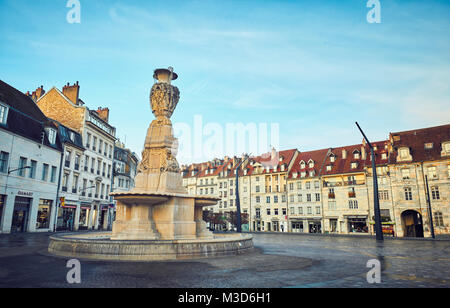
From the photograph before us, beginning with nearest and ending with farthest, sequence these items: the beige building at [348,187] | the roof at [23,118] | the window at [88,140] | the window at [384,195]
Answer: the roof at [23,118] → the window at [88,140] → the beige building at [348,187] → the window at [384,195]

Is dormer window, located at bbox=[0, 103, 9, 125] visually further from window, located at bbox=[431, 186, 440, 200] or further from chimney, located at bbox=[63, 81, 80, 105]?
window, located at bbox=[431, 186, 440, 200]

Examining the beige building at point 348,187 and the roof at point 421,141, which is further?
the roof at point 421,141

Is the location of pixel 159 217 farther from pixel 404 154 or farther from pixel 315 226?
pixel 315 226

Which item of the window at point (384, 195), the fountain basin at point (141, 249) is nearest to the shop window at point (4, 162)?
the fountain basin at point (141, 249)

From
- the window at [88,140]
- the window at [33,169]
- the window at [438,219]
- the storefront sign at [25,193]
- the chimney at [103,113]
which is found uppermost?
the chimney at [103,113]

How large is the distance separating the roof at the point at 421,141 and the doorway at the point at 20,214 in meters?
49.1

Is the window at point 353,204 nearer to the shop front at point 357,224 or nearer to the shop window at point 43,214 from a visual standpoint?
the shop front at point 357,224

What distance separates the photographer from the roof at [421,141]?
44.7 meters

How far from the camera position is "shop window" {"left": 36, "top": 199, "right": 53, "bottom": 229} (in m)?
32.6

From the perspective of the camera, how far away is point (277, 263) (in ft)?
33.5

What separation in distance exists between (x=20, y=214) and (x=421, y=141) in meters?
53.8

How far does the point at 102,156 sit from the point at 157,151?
34.4 m
